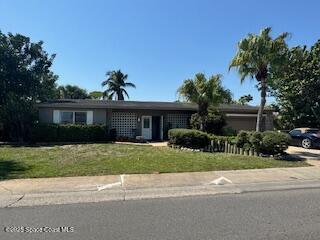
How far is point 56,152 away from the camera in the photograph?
1825 centimetres

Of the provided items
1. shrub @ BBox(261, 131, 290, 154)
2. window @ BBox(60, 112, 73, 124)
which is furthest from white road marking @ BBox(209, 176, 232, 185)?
window @ BBox(60, 112, 73, 124)

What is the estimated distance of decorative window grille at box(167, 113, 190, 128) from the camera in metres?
30.2

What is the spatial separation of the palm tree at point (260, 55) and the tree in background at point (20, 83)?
13719 millimetres

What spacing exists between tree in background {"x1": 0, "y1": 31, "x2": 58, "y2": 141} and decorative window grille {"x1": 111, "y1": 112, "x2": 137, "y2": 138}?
525cm

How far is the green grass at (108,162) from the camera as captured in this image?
13.2 m

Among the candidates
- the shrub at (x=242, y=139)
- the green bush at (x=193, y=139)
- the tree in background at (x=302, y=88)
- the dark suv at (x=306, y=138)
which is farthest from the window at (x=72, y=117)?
the tree in background at (x=302, y=88)

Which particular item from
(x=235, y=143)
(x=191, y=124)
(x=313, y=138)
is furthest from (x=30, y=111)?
(x=313, y=138)

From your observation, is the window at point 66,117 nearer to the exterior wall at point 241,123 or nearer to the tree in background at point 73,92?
the exterior wall at point 241,123

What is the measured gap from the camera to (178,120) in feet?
100

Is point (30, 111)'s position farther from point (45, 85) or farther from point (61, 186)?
point (61, 186)

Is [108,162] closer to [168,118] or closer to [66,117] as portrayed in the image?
[66,117]

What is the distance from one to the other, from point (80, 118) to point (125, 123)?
3496 mm

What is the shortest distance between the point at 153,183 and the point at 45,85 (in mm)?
18731

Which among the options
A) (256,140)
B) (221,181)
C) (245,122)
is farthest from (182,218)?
(245,122)
